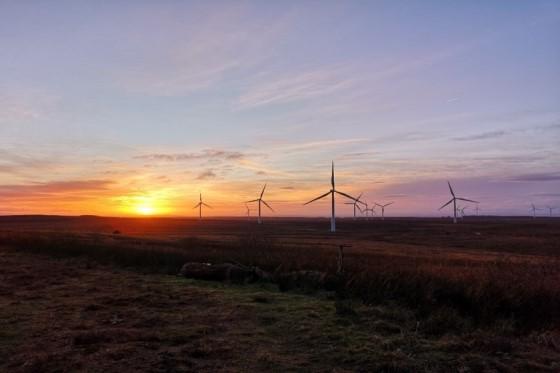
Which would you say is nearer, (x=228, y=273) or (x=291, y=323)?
(x=291, y=323)

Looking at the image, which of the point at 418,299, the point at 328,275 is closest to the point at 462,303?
the point at 418,299

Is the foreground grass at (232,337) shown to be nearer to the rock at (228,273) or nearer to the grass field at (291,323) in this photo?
the grass field at (291,323)

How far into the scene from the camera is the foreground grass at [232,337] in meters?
8.65

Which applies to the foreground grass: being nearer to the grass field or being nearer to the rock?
the grass field

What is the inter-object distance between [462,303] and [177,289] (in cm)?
998

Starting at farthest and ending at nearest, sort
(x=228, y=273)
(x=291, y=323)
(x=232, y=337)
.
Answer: (x=228, y=273)
(x=291, y=323)
(x=232, y=337)

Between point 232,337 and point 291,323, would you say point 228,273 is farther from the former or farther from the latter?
point 232,337

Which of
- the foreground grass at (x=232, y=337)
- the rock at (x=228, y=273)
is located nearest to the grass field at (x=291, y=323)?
the foreground grass at (x=232, y=337)

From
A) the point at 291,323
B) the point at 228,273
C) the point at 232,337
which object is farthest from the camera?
the point at 228,273

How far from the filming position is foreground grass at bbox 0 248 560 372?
340 inches

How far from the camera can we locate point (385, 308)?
516 inches

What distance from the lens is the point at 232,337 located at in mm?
10523

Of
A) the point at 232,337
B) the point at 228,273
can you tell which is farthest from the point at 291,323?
the point at 228,273

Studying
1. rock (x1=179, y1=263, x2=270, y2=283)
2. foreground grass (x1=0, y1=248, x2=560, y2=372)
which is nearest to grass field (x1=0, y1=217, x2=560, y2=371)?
foreground grass (x1=0, y1=248, x2=560, y2=372)
